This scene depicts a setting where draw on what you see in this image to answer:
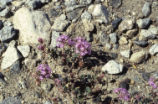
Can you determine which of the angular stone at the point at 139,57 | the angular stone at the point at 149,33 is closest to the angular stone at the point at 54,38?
the angular stone at the point at 139,57

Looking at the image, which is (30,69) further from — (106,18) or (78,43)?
(106,18)

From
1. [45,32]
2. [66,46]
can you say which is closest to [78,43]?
[66,46]

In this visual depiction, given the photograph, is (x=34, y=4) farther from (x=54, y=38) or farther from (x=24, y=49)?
(x=24, y=49)

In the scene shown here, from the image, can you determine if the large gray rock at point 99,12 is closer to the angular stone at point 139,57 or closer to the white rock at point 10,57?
the angular stone at point 139,57

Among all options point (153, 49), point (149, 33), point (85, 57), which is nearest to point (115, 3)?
point (149, 33)

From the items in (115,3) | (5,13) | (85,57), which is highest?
(5,13)

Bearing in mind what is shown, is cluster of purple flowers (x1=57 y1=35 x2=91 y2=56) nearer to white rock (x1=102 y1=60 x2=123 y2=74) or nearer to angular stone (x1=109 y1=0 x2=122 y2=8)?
white rock (x1=102 y1=60 x2=123 y2=74)

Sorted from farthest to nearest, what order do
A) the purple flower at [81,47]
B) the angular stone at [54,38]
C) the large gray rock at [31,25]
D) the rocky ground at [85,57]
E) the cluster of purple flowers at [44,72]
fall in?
the large gray rock at [31,25], the angular stone at [54,38], the rocky ground at [85,57], the purple flower at [81,47], the cluster of purple flowers at [44,72]
